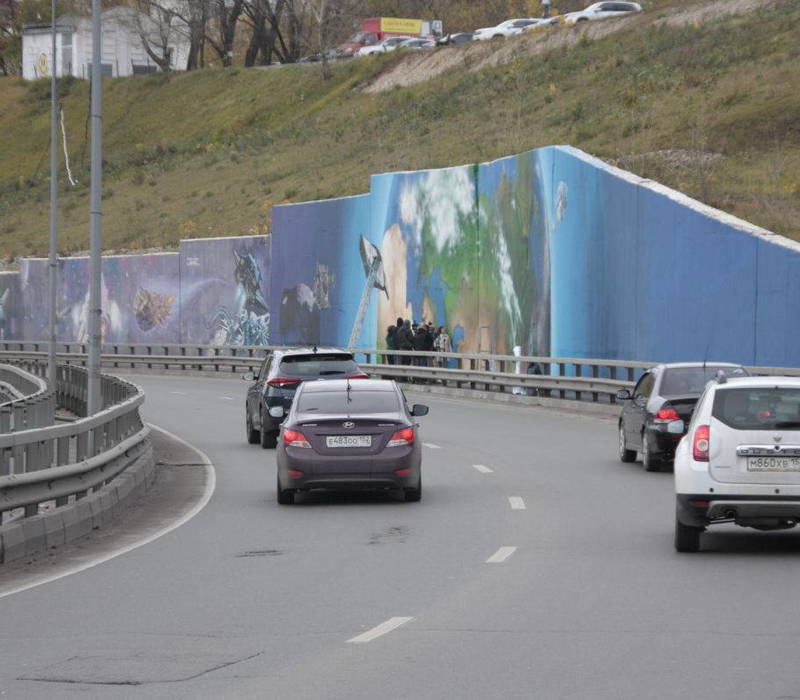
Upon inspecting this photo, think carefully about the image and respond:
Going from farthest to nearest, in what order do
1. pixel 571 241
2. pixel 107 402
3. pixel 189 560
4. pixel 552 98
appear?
pixel 552 98 → pixel 571 241 → pixel 107 402 → pixel 189 560

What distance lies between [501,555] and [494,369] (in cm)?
3303

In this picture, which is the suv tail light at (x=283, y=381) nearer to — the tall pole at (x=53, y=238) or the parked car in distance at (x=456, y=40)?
the tall pole at (x=53, y=238)

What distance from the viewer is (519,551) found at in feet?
49.8

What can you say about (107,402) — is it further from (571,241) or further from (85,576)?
(85,576)

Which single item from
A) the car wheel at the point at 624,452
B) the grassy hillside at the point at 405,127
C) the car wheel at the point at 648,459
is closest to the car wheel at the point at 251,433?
the car wheel at the point at 624,452

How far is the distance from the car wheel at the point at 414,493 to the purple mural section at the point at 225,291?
4874cm

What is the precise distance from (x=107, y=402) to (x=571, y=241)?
1480 cm

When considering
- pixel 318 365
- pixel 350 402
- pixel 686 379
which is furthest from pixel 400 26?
pixel 350 402

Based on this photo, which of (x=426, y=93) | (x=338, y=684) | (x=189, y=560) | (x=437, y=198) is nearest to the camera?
(x=338, y=684)

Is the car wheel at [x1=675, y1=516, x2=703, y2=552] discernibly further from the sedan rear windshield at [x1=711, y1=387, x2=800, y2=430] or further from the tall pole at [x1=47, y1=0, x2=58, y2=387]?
the tall pole at [x1=47, y1=0, x2=58, y2=387]

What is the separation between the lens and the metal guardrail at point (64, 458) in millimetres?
15508

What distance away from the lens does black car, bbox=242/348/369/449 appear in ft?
92.8

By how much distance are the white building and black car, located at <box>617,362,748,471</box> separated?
11738cm

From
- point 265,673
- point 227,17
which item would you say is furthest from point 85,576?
point 227,17
